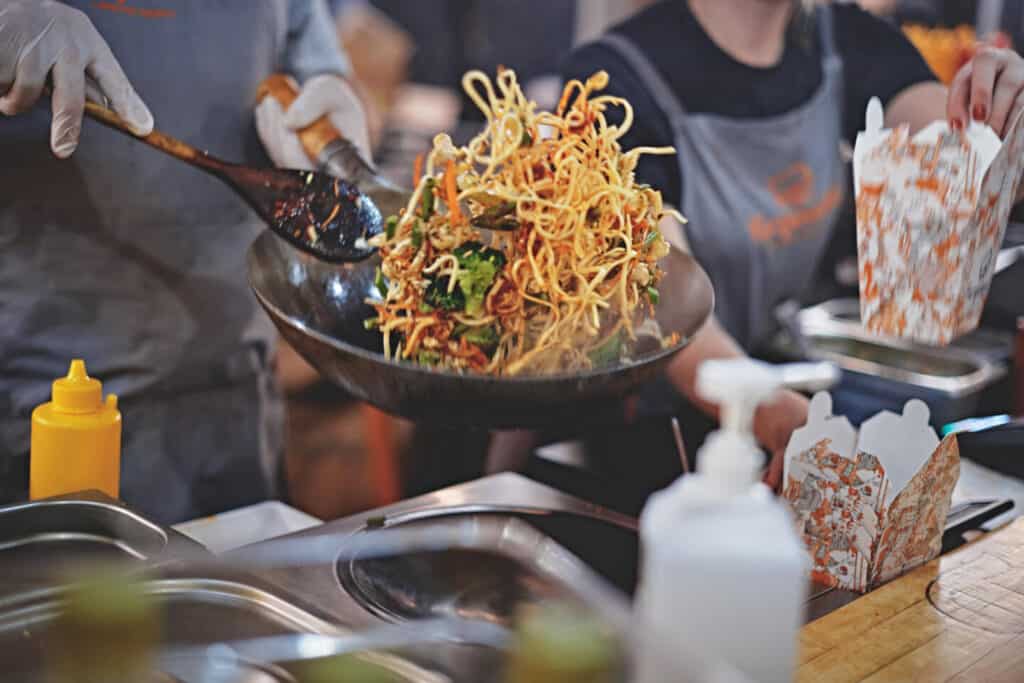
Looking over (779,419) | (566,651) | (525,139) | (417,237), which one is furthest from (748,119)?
(566,651)

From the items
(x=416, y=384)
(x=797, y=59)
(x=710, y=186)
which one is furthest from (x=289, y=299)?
(x=797, y=59)

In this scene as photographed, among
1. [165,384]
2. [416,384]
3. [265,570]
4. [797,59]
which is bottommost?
[165,384]

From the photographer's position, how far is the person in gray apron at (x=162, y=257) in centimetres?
162

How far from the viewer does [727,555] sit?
625 mm

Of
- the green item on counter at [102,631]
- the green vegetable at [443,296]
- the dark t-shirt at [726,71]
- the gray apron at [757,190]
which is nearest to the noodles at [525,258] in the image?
the green vegetable at [443,296]

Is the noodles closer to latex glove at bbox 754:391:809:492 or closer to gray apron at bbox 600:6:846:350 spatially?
latex glove at bbox 754:391:809:492

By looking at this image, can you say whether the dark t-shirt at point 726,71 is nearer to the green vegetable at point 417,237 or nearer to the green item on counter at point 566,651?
the green vegetable at point 417,237

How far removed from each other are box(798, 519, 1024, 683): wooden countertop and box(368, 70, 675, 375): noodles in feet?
1.13

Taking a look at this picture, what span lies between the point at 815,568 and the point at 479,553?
0.48 meters

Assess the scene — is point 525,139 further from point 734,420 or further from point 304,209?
point 734,420

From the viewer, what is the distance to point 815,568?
1.19 m

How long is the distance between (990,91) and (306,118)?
2.84 feet

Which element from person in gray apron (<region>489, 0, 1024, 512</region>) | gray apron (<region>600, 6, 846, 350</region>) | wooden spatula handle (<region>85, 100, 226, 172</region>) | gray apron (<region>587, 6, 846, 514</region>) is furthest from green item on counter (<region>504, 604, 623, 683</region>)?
gray apron (<region>600, 6, 846, 350</region>)

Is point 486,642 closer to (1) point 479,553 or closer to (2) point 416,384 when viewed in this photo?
(1) point 479,553
